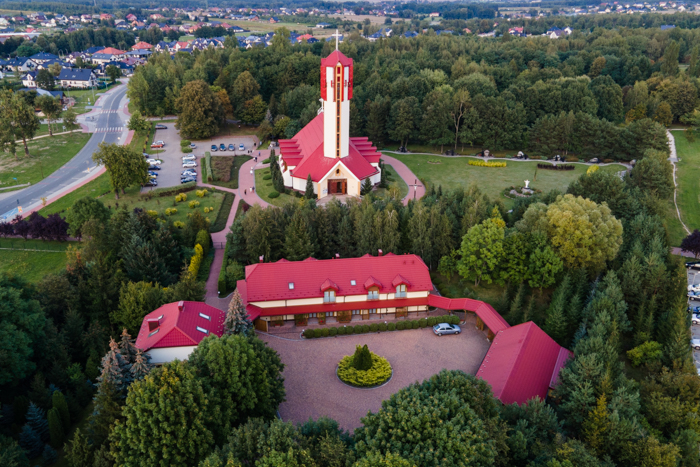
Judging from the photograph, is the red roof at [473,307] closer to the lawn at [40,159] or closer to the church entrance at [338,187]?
the church entrance at [338,187]

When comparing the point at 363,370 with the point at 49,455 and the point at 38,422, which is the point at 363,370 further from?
the point at 38,422

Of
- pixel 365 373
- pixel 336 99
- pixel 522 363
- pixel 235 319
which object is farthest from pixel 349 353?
pixel 336 99

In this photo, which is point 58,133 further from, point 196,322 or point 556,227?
point 556,227

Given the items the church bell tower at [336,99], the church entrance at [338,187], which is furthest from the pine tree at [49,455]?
the church bell tower at [336,99]

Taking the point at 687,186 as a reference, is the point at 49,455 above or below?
above

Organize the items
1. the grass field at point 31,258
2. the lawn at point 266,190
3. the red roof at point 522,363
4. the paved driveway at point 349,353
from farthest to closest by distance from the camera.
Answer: the lawn at point 266,190, the grass field at point 31,258, the paved driveway at point 349,353, the red roof at point 522,363

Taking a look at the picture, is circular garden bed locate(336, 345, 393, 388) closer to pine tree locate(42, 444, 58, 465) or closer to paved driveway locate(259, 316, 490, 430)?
paved driveway locate(259, 316, 490, 430)

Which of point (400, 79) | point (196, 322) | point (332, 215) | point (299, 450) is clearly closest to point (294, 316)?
point (196, 322)
